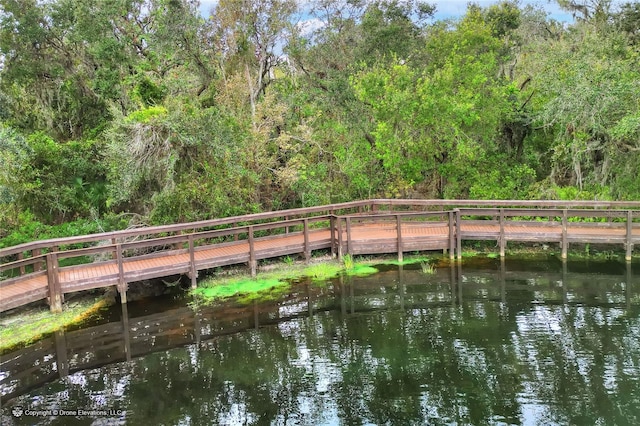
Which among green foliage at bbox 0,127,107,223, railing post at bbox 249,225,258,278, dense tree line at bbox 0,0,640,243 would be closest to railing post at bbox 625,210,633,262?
dense tree line at bbox 0,0,640,243

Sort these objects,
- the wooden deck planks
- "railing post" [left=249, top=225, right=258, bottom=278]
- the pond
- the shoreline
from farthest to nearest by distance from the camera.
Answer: "railing post" [left=249, top=225, right=258, bottom=278], the wooden deck planks, the shoreline, the pond

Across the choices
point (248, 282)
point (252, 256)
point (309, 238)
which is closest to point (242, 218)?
point (252, 256)

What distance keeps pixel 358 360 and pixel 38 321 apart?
574 centimetres

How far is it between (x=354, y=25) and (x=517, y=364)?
45.0ft

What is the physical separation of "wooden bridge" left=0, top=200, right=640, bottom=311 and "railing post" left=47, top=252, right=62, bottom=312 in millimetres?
18

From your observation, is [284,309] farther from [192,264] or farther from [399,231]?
[399,231]

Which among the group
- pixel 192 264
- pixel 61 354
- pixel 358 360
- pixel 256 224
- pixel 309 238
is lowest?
pixel 358 360

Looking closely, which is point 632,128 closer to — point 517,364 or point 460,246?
point 460,246

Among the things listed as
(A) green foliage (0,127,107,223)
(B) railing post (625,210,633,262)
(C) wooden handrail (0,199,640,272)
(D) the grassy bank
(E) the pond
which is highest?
(A) green foliage (0,127,107,223)

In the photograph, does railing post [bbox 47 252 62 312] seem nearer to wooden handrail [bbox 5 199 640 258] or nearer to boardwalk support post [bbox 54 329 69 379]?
wooden handrail [bbox 5 199 640 258]

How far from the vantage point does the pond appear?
235 inches

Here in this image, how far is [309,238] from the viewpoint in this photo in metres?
11.9

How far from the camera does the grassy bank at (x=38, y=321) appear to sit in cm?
823

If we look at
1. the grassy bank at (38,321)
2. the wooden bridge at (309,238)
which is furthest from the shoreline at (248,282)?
the wooden bridge at (309,238)
